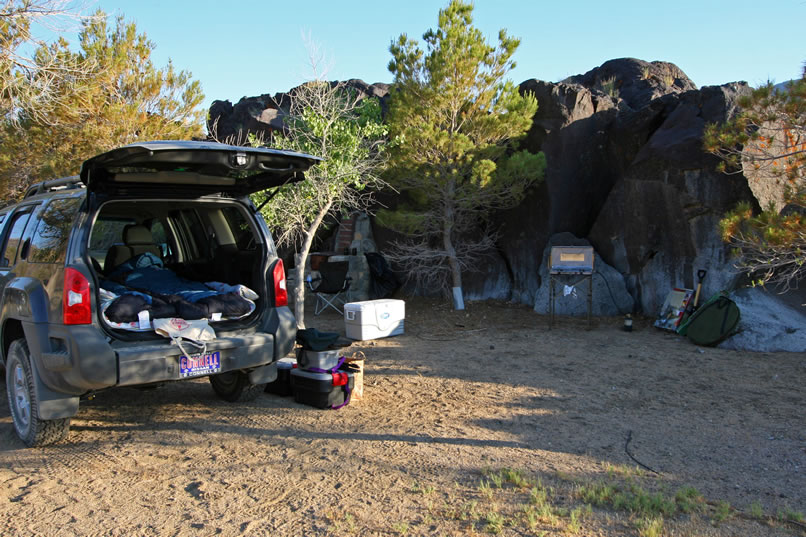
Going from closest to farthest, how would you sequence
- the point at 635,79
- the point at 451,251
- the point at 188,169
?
the point at 188,169 → the point at 451,251 → the point at 635,79

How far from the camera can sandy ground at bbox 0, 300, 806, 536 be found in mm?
3090

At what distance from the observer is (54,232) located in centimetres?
423

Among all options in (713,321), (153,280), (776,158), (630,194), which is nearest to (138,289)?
(153,280)

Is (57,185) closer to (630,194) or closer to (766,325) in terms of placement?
(766,325)

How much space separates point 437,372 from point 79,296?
382 centimetres

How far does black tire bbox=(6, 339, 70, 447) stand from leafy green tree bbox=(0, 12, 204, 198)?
805 centimetres

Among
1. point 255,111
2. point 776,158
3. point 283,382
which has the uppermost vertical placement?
point 255,111

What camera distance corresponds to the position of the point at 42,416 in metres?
3.95

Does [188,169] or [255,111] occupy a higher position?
[255,111]

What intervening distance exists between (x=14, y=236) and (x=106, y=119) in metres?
8.09

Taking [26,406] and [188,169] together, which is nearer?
[26,406]

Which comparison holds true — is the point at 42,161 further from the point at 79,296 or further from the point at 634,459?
the point at 634,459

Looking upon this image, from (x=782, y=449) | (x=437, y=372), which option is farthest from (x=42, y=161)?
(x=782, y=449)

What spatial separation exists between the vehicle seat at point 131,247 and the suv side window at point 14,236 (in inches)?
27.9
